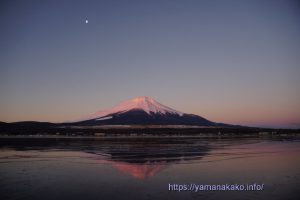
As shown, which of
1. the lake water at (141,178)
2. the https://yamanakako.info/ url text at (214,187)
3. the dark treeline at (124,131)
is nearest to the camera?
the lake water at (141,178)

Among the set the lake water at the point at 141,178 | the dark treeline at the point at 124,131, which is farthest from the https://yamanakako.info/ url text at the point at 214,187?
the dark treeline at the point at 124,131

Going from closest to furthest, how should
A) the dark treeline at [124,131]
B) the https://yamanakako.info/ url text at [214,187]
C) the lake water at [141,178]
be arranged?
the lake water at [141,178] < the https://yamanakako.info/ url text at [214,187] < the dark treeline at [124,131]

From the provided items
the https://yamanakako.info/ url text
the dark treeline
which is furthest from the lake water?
the dark treeline

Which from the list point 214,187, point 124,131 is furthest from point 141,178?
point 124,131

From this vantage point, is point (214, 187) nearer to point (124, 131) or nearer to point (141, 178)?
point (141, 178)

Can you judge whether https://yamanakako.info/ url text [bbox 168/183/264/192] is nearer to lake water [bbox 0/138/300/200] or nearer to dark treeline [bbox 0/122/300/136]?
lake water [bbox 0/138/300/200]

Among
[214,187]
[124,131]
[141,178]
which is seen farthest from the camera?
[124,131]

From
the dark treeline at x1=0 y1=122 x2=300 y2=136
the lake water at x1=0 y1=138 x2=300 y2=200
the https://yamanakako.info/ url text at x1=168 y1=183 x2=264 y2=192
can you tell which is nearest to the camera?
the lake water at x1=0 y1=138 x2=300 y2=200

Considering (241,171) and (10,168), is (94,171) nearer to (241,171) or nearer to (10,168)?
(10,168)

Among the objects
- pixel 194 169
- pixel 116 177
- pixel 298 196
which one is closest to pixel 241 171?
pixel 194 169

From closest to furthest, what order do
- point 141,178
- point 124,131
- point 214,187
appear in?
point 214,187 < point 141,178 < point 124,131

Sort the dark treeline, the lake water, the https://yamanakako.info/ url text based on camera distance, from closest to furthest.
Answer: the lake water, the https://yamanakako.info/ url text, the dark treeline

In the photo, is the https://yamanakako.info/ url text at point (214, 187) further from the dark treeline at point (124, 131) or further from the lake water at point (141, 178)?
the dark treeline at point (124, 131)

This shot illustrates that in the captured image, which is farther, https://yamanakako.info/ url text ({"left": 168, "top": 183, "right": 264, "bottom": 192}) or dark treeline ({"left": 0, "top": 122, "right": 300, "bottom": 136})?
dark treeline ({"left": 0, "top": 122, "right": 300, "bottom": 136})
